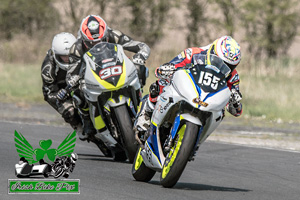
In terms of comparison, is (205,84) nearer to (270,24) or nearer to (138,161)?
(138,161)

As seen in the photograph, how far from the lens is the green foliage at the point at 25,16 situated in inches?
1512

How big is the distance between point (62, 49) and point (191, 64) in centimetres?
344

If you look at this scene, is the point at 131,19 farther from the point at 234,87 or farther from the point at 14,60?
the point at 234,87

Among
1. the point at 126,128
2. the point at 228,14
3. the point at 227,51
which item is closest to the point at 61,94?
the point at 126,128

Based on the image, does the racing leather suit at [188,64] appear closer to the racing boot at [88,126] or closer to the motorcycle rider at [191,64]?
the motorcycle rider at [191,64]

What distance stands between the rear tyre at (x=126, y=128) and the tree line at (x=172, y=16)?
73.1 feet

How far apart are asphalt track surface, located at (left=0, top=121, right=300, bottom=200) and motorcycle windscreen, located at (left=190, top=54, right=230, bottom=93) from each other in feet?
3.45

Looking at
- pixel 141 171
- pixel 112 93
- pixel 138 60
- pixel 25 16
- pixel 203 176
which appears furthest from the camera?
pixel 25 16

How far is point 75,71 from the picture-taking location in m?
9.55

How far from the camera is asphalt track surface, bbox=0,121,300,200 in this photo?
22.8 feet

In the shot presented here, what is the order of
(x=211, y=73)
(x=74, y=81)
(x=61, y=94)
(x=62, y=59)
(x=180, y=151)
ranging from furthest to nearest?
(x=62, y=59)
(x=61, y=94)
(x=74, y=81)
(x=211, y=73)
(x=180, y=151)

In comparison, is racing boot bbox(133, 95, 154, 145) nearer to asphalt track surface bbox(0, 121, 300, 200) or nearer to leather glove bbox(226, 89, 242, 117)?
asphalt track surface bbox(0, 121, 300, 200)

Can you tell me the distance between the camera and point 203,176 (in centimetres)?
865

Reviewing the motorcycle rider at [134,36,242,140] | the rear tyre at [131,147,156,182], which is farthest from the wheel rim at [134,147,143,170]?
the motorcycle rider at [134,36,242,140]
